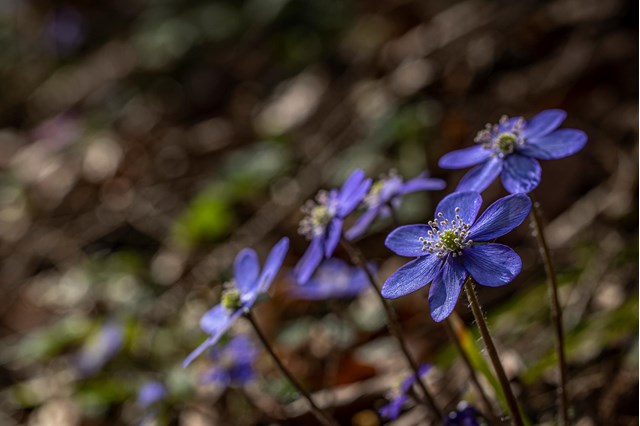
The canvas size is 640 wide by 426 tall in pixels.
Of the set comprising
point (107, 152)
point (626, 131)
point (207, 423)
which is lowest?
point (626, 131)

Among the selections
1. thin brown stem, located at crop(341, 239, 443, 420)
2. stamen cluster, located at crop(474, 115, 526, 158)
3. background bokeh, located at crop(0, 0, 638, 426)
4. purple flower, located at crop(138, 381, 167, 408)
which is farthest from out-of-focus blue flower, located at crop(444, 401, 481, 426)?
purple flower, located at crop(138, 381, 167, 408)

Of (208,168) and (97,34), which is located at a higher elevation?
(97,34)

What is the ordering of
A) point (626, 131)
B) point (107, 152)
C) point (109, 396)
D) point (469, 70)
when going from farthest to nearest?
1. point (107, 152)
2. point (469, 70)
3. point (626, 131)
4. point (109, 396)

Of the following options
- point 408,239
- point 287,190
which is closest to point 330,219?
point 408,239

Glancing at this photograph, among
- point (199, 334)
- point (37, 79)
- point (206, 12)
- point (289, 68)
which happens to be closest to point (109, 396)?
point (199, 334)

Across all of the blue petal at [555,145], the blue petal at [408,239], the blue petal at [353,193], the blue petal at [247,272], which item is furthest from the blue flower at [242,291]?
the blue petal at [555,145]

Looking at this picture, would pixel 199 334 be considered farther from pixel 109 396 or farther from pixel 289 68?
pixel 289 68

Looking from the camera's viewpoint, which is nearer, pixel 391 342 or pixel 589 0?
pixel 391 342
